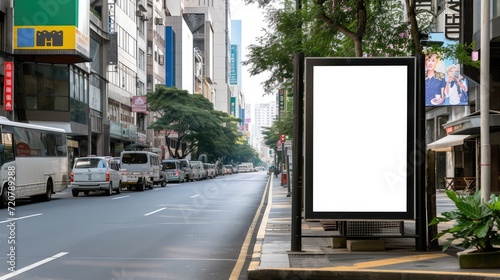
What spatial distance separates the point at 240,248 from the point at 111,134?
5204cm

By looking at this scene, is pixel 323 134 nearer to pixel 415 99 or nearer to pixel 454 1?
pixel 415 99

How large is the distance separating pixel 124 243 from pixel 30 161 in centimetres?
1493

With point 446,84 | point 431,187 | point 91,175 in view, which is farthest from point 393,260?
point 446,84

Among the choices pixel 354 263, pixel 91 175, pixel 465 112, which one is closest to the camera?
pixel 354 263

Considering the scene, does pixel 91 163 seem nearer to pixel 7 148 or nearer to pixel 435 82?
pixel 7 148

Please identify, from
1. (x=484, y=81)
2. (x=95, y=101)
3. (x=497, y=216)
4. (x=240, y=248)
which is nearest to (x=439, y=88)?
(x=484, y=81)

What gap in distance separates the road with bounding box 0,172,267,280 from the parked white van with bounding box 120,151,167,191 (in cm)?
1769

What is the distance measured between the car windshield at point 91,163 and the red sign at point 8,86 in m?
11.9

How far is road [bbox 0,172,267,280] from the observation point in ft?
33.5

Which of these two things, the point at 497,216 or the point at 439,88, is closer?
the point at 497,216

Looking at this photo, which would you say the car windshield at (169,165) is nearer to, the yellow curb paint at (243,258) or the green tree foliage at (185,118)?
the green tree foliage at (185,118)

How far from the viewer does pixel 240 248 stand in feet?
43.4

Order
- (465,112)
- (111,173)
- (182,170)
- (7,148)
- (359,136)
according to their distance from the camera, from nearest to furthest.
Answer: (359,136)
(7,148)
(111,173)
(465,112)
(182,170)

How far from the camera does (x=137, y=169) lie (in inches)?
1646
